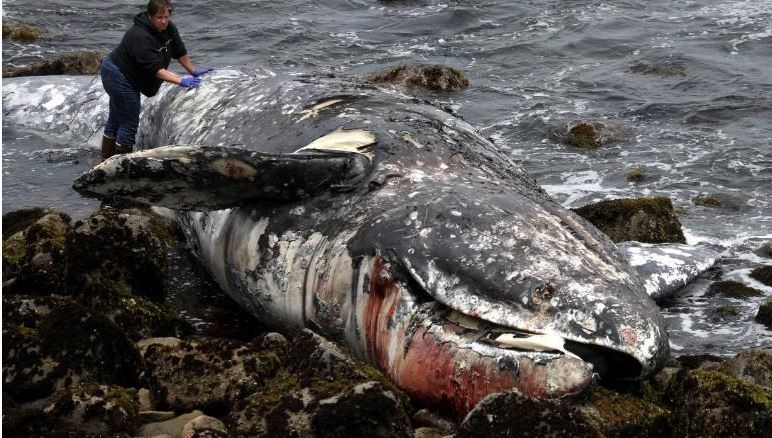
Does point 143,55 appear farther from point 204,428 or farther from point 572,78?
point 572,78

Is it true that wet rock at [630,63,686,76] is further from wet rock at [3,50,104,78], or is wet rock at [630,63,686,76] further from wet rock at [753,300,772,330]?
wet rock at [753,300,772,330]

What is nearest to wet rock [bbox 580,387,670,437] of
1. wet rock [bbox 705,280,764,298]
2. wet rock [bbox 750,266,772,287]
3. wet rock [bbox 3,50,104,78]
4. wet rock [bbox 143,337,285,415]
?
wet rock [bbox 143,337,285,415]

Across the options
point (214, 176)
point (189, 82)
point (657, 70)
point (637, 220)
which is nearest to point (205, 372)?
point (214, 176)

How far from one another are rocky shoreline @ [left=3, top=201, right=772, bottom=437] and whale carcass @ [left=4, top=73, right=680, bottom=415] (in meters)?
0.29

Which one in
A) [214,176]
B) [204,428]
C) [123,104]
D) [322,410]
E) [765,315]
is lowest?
[765,315]

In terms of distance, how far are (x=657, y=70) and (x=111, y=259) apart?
413 inches

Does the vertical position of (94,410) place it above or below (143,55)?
below

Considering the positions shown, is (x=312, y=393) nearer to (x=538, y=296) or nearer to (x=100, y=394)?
(x=100, y=394)

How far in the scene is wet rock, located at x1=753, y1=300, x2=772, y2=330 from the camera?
728 cm

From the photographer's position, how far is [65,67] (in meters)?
14.0

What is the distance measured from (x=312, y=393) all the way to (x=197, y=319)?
2688mm

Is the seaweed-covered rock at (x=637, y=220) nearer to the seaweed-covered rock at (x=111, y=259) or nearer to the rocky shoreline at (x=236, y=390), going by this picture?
the rocky shoreline at (x=236, y=390)

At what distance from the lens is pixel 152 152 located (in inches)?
257

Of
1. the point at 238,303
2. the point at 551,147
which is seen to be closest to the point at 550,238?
the point at 238,303
